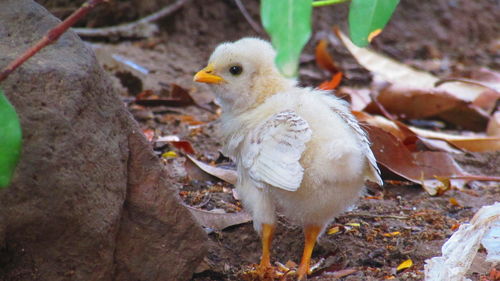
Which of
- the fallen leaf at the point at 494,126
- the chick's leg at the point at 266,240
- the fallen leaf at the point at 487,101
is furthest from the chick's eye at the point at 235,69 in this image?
→ the fallen leaf at the point at 487,101

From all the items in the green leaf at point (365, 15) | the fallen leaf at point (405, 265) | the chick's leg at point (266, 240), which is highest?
the green leaf at point (365, 15)

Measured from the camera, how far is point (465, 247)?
299 cm

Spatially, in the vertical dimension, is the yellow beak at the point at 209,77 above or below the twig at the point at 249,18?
above

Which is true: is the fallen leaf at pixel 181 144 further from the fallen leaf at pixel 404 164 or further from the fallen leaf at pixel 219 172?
the fallen leaf at pixel 404 164

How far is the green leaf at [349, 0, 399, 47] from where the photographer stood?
7.77ft

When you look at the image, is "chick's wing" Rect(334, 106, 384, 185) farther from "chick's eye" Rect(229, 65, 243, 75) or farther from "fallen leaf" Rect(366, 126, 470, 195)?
"fallen leaf" Rect(366, 126, 470, 195)

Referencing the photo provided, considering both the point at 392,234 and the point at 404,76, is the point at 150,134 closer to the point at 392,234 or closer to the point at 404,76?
the point at 392,234

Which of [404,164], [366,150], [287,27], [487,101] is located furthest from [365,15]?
[487,101]

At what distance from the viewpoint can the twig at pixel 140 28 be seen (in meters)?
7.06

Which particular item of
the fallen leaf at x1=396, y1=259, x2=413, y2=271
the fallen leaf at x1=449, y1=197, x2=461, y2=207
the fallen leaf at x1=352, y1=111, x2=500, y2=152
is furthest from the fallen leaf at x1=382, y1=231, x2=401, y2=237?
the fallen leaf at x1=352, y1=111, x2=500, y2=152

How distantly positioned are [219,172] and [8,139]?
8.35 feet

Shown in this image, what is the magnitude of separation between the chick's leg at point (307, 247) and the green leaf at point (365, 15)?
159 cm

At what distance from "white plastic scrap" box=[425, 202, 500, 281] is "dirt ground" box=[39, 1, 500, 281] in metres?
0.41

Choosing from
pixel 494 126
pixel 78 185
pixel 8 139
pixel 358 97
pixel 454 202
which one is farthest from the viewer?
pixel 358 97
